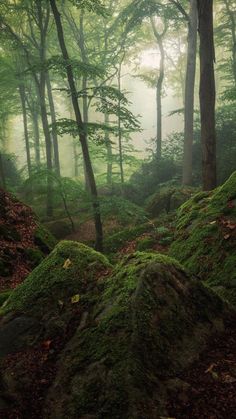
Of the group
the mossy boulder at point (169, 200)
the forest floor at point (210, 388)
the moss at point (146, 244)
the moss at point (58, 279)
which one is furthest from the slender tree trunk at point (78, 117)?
the forest floor at point (210, 388)

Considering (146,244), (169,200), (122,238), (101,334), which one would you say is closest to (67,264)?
(101,334)

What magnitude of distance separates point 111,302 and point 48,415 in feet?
3.58

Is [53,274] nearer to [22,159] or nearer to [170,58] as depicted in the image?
[170,58]

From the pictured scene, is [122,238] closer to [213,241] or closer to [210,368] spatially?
[213,241]

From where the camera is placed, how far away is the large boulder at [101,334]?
274 centimetres

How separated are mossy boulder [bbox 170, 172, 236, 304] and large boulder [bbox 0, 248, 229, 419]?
0.95 metres

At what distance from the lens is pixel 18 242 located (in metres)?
8.13

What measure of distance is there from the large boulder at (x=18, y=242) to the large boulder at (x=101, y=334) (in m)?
3.31

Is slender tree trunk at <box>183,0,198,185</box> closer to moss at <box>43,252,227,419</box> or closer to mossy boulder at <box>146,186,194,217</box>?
mossy boulder at <box>146,186,194,217</box>

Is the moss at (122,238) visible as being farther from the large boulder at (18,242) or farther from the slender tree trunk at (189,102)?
the slender tree trunk at (189,102)

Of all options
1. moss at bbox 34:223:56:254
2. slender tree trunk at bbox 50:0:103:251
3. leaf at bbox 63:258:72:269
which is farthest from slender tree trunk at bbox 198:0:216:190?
leaf at bbox 63:258:72:269

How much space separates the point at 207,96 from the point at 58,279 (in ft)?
23.3

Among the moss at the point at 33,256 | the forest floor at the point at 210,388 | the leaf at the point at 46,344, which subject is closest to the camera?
the forest floor at the point at 210,388

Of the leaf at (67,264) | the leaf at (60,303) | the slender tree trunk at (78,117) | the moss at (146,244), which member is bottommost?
the moss at (146,244)
